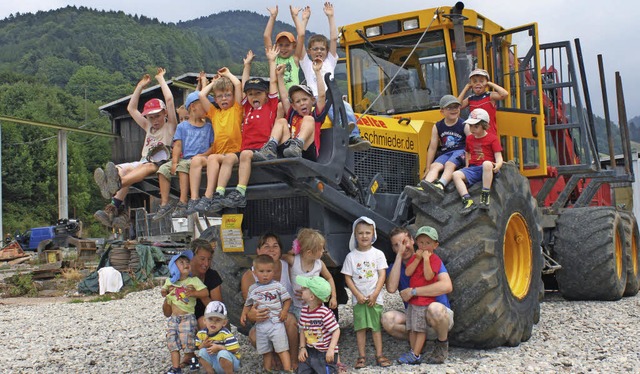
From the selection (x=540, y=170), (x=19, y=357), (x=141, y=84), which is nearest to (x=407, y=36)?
(x=540, y=170)

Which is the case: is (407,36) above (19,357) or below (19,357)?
above

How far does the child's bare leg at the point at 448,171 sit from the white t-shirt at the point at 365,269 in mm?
982

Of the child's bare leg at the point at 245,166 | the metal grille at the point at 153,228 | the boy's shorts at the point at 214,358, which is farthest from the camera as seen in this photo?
the metal grille at the point at 153,228

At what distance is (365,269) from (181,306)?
65.1 inches

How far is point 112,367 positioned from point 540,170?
17.0 ft

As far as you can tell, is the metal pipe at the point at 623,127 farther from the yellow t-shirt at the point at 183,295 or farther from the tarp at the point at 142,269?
the tarp at the point at 142,269

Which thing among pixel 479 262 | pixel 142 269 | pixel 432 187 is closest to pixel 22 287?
pixel 142 269

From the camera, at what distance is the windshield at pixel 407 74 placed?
7992 millimetres

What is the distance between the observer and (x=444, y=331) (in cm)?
612

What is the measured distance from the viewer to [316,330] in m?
5.96

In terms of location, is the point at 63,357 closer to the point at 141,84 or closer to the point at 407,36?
the point at 141,84

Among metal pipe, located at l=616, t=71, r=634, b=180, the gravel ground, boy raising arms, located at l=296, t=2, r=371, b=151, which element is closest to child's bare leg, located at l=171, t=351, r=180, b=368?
the gravel ground

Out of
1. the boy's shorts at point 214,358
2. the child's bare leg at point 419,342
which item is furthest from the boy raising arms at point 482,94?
the boy's shorts at point 214,358

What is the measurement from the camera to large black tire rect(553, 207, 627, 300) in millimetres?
9383
